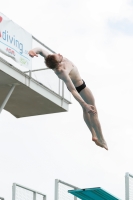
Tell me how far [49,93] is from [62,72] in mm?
11125

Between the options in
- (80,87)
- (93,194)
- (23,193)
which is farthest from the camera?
(23,193)

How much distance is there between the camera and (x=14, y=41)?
27078 mm

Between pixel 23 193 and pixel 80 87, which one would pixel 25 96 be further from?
pixel 80 87

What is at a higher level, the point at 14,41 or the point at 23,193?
the point at 14,41

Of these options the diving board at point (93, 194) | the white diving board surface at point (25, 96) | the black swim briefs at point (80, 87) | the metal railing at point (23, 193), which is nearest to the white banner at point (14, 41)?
the white diving board surface at point (25, 96)

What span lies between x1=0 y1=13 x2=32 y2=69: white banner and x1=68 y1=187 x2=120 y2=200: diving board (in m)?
5.64

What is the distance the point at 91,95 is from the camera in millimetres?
18250

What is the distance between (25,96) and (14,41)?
2416 mm

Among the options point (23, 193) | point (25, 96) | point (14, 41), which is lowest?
point (23, 193)

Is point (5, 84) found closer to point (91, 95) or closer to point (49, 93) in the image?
point (49, 93)

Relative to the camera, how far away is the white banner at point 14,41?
26.6 meters

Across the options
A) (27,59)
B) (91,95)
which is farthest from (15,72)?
(91,95)

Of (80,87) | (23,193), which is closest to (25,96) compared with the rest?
(23,193)

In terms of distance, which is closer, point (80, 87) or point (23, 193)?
point (80, 87)
